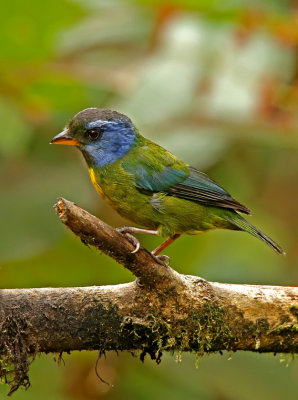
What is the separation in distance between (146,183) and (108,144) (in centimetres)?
32

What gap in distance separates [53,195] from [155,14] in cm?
145

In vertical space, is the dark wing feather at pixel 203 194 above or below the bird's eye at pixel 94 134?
below

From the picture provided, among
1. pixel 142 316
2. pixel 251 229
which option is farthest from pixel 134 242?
pixel 251 229

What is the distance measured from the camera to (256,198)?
20.7 ft

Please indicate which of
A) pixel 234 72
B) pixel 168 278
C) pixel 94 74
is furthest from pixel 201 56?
pixel 168 278

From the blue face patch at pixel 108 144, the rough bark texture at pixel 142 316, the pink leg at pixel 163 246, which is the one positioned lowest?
the rough bark texture at pixel 142 316

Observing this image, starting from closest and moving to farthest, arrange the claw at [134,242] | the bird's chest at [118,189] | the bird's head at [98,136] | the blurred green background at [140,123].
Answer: the claw at [134,242] < the bird's chest at [118,189] < the bird's head at [98,136] < the blurred green background at [140,123]

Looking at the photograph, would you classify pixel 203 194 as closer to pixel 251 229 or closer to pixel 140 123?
pixel 251 229

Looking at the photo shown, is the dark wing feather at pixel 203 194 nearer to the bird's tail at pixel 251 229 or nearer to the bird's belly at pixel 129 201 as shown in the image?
the bird's tail at pixel 251 229

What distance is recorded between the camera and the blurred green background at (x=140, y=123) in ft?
16.6

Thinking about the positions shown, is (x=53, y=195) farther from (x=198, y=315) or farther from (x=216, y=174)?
(x=198, y=315)

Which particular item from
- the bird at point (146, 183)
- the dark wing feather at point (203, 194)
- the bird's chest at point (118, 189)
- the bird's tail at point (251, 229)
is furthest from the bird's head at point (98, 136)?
the bird's tail at point (251, 229)

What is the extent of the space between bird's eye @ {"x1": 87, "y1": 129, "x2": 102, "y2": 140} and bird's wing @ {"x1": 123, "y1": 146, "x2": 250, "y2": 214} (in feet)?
0.77

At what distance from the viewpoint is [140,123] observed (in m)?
4.95
